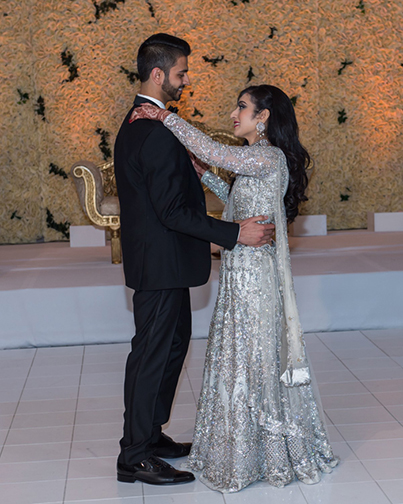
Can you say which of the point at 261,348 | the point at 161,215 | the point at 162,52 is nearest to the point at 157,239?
the point at 161,215

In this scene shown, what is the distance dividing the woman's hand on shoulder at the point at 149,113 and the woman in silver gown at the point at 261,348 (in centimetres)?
14

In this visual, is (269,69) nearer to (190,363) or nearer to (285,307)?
(190,363)

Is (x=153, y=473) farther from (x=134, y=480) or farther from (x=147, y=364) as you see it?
(x=147, y=364)

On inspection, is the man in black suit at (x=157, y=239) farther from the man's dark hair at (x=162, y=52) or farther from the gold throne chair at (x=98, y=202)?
the gold throne chair at (x=98, y=202)

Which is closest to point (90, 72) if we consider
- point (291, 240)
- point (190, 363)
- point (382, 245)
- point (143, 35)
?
point (143, 35)

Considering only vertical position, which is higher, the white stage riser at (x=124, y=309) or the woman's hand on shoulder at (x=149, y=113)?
the woman's hand on shoulder at (x=149, y=113)

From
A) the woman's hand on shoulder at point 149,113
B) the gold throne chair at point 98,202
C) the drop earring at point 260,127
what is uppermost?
the woman's hand on shoulder at point 149,113

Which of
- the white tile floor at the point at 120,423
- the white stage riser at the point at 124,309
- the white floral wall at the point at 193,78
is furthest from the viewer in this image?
the white floral wall at the point at 193,78

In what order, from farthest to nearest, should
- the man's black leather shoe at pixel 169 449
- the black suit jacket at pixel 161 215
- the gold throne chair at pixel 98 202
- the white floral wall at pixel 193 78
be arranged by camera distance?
the white floral wall at pixel 193 78, the gold throne chair at pixel 98 202, the man's black leather shoe at pixel 169 449, the black suit jacket at pixel 161 215

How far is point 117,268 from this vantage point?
538cm

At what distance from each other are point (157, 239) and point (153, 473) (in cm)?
87

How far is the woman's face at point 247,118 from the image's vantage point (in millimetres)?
2494

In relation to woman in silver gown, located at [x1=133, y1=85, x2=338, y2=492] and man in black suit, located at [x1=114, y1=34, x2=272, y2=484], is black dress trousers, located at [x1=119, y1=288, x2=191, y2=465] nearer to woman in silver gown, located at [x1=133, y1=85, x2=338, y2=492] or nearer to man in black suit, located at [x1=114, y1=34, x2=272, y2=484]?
man in black suit, located at [x1=114, y1=34, x2=272, y2=484]

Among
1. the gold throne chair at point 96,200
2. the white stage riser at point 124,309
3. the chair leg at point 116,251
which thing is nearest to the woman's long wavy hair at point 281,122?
the white stage riser at point 124,309
